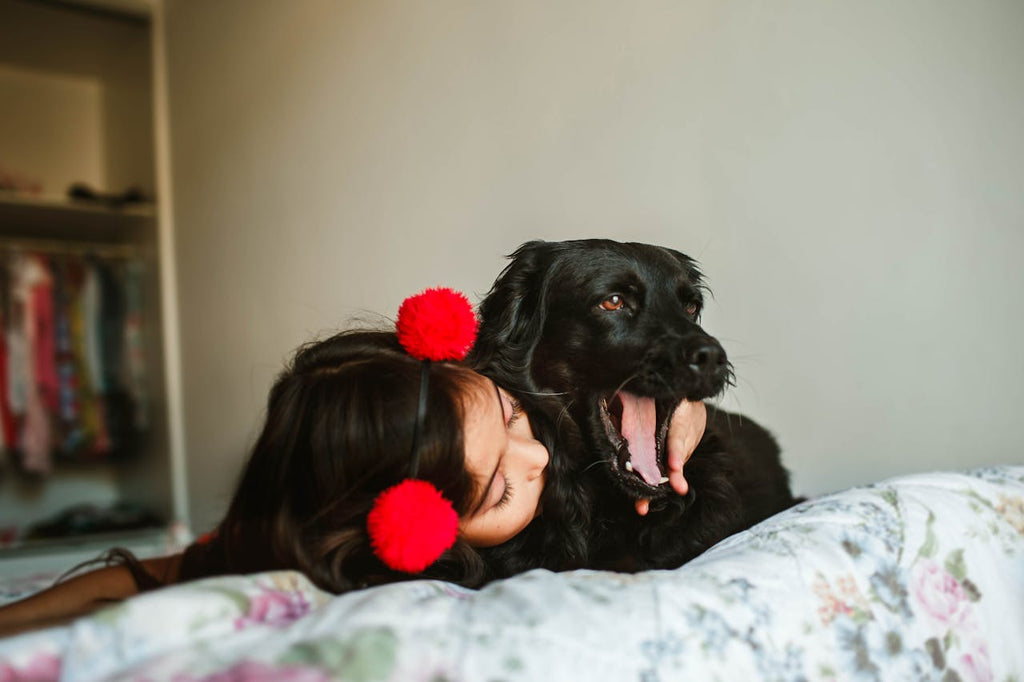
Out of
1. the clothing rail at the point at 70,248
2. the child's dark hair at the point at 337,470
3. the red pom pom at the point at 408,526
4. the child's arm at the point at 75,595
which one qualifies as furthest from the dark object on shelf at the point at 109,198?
the red pom pom at the point at 408,526

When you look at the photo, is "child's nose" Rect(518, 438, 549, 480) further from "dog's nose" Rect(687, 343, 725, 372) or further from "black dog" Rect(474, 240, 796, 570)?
"dog's nose" Rect(687, 343, 725, 372)

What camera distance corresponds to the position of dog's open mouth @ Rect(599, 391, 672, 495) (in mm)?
777

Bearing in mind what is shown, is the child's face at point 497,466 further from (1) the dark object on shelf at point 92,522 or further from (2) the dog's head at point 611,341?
(1) the dark object on shelf at point 92,522

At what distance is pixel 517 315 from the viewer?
97 cm

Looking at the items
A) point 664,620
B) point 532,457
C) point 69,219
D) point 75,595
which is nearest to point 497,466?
point 532,457

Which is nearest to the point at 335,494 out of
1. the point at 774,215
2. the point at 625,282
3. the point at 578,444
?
the point at 578,444

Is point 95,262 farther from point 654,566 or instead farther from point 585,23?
point 654,566

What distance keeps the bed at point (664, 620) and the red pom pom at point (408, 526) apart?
45 millimetres

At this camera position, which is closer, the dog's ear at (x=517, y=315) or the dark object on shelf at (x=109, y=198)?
the dog's ear at (x=517, y=315)

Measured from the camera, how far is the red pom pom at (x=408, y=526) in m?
0.68

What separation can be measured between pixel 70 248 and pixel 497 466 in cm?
369

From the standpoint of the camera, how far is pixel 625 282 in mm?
861

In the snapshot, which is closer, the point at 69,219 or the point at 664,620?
the point at 664,620

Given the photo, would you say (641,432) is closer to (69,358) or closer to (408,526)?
(408,526)
